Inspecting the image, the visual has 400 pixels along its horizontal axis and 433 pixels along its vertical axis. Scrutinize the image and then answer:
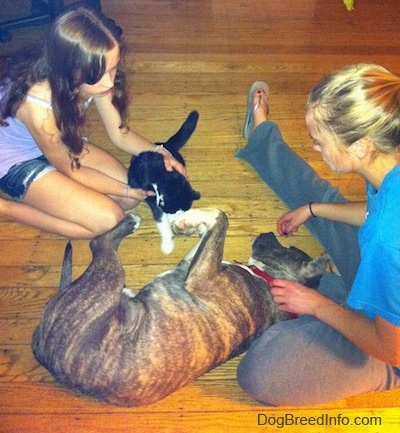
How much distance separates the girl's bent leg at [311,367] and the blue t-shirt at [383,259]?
0.30 meters

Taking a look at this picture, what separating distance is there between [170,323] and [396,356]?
2.24ft

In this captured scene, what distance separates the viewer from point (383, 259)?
1224 millimetres

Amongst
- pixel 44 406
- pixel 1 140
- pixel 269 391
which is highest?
pixel 1 140

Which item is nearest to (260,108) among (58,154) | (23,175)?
(58,154)

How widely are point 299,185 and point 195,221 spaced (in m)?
0.55

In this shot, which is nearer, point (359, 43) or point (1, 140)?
point (1, 140)

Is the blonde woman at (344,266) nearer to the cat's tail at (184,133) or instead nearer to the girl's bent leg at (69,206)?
the cat's tail at (184,133)

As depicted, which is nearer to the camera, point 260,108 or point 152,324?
point 152,324

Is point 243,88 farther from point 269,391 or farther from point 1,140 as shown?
point 269,391

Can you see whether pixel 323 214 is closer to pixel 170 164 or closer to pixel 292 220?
pixel 292 220

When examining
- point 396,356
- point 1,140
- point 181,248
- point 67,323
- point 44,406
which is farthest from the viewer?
point 181,248

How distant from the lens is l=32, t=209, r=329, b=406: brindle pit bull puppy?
1.53 meters

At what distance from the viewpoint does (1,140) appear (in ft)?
6.67

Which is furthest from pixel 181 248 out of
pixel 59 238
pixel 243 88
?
pixel 243 88
